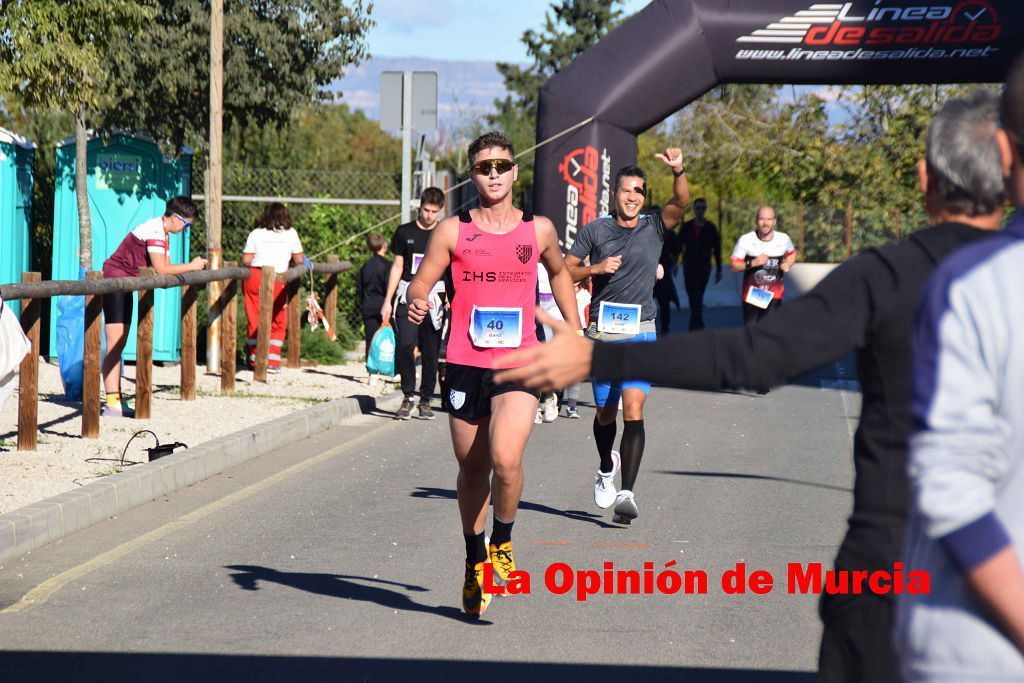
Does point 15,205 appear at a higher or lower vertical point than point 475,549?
higher

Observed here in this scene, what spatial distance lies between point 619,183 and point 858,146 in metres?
33.5

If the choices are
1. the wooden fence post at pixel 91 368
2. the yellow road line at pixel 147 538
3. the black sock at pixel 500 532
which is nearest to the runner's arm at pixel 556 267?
the black sock at pixel 500 532

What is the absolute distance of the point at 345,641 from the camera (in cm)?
569

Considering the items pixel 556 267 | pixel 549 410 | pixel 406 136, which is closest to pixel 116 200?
pixel 406 136

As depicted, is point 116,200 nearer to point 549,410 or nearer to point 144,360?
point 144,360

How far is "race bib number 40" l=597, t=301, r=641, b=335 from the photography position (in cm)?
876

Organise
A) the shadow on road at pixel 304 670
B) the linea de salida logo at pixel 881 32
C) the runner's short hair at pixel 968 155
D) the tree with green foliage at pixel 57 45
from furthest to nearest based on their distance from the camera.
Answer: the linea de salida logo at pixel 881 32, the tree with green foliage at pixel 57 45, the shadow on road at pixel 304 670, the runner's short hair at pixel 968 155

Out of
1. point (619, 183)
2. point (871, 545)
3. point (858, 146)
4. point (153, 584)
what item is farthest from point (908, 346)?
point (858, 146)

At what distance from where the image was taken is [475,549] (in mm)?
6105

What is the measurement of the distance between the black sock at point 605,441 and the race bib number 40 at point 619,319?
22.1 inches

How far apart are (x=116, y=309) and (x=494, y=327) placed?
648cm

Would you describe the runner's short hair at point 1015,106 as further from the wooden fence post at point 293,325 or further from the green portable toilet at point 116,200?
the green portable toilet at point 116,200

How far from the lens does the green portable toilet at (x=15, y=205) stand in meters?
15.8

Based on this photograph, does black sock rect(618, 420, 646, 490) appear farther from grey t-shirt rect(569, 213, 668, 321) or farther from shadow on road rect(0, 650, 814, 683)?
shadow on road rect(0, 650, 814, 683)
